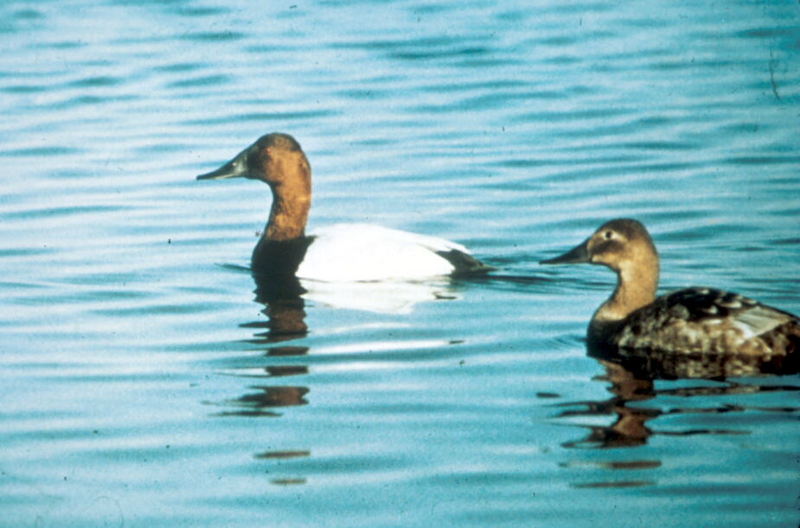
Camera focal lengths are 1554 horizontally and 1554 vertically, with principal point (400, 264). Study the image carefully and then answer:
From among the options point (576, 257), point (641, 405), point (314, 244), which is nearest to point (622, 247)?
point (576, 257)

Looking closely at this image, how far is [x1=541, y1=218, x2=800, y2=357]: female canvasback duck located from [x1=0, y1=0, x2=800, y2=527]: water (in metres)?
0.29

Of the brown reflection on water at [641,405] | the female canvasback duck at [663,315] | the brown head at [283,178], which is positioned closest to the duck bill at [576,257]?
the female canvasback duck at [663,315]

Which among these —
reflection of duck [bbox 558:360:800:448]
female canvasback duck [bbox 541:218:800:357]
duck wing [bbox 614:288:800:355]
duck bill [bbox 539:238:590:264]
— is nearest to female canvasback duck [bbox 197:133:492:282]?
duck bill [bbox 539:238:590:264]

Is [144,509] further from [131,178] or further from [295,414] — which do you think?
[131,178]

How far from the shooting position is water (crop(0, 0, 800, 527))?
4992 millimetres

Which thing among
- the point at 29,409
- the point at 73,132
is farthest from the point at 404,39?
the point at 29,409

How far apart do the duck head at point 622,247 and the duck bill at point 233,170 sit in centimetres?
269

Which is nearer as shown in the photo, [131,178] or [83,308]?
[83,308]

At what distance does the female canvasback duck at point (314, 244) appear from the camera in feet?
26.6

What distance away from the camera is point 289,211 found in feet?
29.4

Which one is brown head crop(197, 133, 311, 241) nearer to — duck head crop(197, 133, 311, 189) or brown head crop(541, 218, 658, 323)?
duck head crop(197, 133, 311, 189)

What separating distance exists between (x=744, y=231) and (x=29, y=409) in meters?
4.42

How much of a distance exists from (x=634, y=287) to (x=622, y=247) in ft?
0.62

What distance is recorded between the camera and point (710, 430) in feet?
17.4
